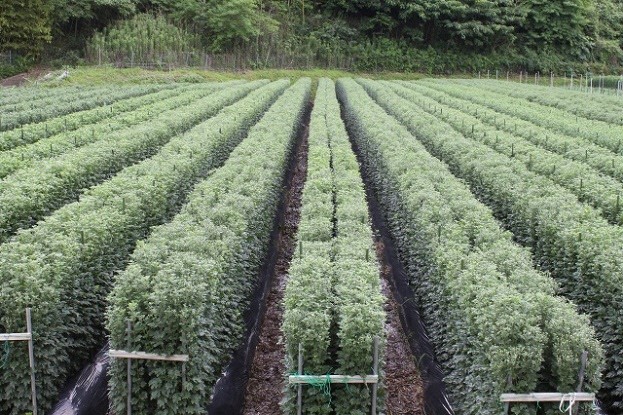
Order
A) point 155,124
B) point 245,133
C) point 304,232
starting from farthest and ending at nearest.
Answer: point 245,133 < point 155,124 < point 304,232

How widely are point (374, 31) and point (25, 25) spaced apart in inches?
1476

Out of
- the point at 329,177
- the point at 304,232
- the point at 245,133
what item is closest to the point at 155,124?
the point at 245,133

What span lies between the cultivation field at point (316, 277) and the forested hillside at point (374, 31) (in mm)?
43575

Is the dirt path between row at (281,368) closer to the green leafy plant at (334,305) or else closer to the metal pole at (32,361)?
the green leafy plant at (334,305)

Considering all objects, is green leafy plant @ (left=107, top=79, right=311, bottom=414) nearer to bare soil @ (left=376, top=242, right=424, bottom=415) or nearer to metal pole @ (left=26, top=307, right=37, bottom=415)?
metal pole @ (left=26, top=307, right=37, bottom=415)

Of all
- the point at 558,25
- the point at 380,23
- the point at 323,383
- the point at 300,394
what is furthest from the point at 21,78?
the point at 558,25

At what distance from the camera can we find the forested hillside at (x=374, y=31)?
5884cm

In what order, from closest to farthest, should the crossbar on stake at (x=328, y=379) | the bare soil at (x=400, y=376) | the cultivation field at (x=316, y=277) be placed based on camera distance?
the crossbar on stake at (x=328, y=379), the cultivation field at (x=316, y=277), the bare soil at (x=400, y=376)

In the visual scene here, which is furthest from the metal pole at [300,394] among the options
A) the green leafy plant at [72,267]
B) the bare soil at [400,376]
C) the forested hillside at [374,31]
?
the forested hillside at [374,31]

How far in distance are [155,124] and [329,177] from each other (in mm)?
10236

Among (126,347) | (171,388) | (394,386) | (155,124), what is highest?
(155,124)

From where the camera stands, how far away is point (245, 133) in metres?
25.8

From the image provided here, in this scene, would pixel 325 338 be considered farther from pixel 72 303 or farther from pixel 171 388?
pixel 72 303

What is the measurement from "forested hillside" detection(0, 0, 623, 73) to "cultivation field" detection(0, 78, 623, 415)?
143ft
